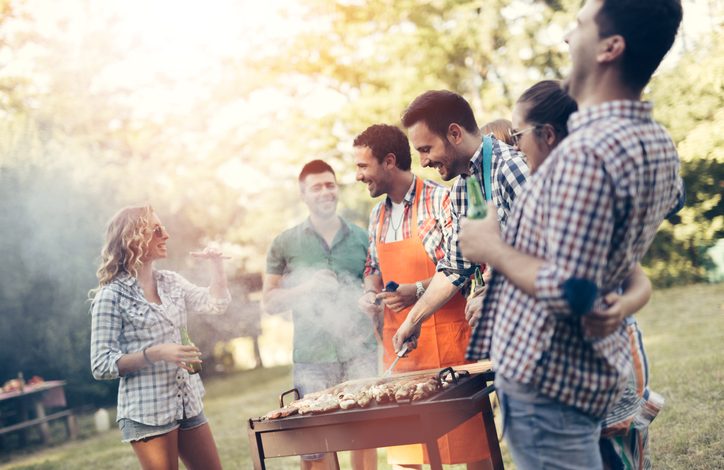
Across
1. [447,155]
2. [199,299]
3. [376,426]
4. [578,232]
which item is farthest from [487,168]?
[199,299]

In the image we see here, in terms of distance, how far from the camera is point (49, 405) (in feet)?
32.7

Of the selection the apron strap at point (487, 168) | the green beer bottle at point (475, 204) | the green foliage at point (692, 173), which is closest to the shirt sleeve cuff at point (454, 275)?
the apron strap at point (487, 168)

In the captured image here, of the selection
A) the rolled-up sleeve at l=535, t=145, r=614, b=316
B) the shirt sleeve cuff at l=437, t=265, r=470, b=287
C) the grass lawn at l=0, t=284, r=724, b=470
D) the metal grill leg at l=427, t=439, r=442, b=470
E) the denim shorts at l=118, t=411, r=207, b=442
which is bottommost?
the grass lawn at l=0, t=284, r=724, b=470

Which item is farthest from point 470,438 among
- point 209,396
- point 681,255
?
point 681,255

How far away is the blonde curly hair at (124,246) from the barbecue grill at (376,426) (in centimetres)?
122

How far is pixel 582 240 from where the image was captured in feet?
5.07

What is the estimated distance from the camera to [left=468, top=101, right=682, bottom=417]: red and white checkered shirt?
1549 mm

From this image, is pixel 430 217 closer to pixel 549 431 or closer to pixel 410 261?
pixel 410 261

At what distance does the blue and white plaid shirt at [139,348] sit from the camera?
3.41m

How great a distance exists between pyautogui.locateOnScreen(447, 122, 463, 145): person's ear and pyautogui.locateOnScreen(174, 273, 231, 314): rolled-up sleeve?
5.48 ft

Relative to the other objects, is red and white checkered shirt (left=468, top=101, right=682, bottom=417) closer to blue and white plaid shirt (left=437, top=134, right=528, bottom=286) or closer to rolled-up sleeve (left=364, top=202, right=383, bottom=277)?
blue and white plaid shirt (left=437, top=134, right=528, bottom=286)

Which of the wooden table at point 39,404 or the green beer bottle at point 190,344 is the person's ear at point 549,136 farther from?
the wooden table at point 39,404

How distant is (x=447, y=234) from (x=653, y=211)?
5.49 ft

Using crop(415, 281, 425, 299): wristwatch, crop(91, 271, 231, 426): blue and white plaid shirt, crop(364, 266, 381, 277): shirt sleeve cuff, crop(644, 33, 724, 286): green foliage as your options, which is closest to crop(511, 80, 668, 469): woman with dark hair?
crop(415, 281, 425, 299): wristwatch
